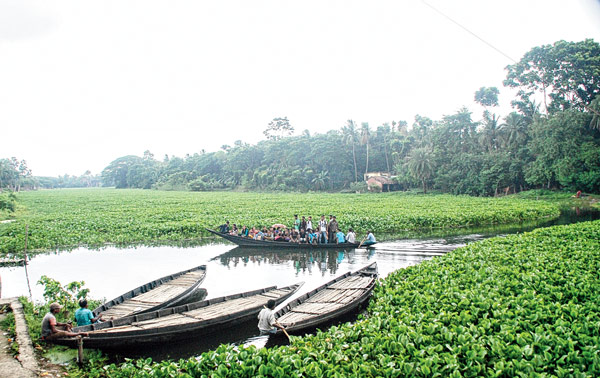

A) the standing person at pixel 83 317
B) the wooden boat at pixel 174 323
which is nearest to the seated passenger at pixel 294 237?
the wooden boat at pixel 174 323

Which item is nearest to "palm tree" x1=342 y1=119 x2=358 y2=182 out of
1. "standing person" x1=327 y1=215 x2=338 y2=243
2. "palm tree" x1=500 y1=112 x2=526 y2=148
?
"palm tree" x1=500 y1=112 x2=526 y2=148

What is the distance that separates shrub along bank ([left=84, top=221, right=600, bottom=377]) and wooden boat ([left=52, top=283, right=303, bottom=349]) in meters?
0.57

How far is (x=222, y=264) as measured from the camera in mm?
15039

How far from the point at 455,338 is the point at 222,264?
10872 mm

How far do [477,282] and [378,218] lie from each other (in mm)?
14122

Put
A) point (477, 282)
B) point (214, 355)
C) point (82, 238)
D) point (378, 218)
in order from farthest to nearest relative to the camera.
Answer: point (378, 218) < point (82, 238) < point (477, 282) < point (214, 355)

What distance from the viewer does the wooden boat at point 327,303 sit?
7762 mm

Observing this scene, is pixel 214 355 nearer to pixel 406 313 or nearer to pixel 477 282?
pixel 406 313

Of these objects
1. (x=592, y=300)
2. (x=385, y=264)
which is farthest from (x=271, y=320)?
(x=385, y=264)

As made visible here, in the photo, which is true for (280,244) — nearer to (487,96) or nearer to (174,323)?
(174,323)

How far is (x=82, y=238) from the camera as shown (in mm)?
19906

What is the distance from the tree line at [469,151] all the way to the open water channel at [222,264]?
9.31 meters

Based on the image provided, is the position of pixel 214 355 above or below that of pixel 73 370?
above

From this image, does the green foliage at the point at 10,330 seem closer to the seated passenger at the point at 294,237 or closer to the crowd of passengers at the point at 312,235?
the crowd of passengers at the point at 312,235
